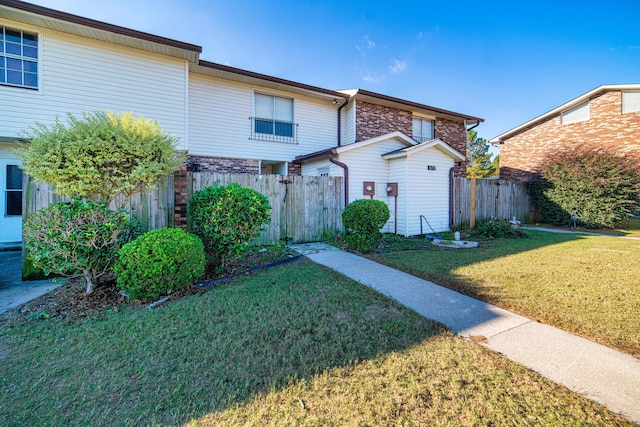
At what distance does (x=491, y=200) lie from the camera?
1304 cm

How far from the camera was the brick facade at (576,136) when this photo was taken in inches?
577

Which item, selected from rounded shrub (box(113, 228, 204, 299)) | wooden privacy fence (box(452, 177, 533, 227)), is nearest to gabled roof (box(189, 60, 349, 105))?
wooden privacy fence (box(452, 177, 533, 227))

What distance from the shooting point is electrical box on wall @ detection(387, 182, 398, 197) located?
10.0 m

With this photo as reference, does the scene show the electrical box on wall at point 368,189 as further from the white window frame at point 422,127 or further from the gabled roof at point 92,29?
the gabled roof at point 92,29

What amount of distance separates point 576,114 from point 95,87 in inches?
900

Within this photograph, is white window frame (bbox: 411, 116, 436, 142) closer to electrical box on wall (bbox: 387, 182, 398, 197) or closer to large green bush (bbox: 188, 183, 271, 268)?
electrical box on wall (bbox: 387, 182, 398, 197)

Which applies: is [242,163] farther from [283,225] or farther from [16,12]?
[16,12]

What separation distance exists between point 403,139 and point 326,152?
3162 mm

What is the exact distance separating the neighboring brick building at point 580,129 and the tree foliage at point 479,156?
1383cm

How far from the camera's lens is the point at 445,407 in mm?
2039

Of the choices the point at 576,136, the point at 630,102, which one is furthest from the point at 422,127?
the point at 630,102

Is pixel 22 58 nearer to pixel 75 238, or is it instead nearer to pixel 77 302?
pixel 75 238

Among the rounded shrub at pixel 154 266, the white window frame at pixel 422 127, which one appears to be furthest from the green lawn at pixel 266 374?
the white window frame at pixel 422 127

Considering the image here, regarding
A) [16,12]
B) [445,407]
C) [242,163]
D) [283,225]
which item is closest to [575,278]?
[445,407]
